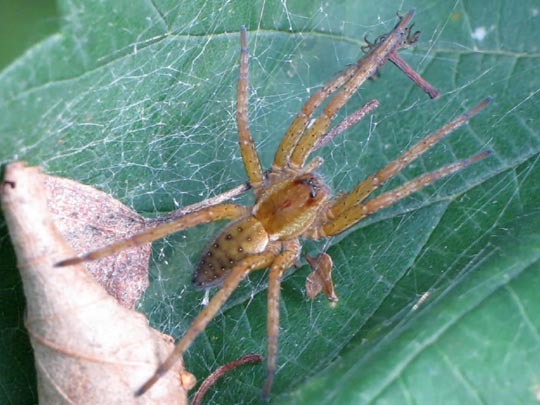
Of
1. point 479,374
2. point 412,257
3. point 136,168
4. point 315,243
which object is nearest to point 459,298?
point 479,374

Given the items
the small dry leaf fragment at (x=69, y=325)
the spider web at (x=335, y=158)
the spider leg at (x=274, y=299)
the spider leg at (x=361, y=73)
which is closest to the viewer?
the spider web at (x=335, y=158)

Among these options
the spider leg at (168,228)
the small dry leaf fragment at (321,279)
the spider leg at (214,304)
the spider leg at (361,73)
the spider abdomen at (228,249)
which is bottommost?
the small dry leaf fragment at (321,279)

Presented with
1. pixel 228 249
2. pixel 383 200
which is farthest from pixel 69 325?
pixel 383 200

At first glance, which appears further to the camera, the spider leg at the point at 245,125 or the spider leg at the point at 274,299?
the spider leg at the point at 245,125

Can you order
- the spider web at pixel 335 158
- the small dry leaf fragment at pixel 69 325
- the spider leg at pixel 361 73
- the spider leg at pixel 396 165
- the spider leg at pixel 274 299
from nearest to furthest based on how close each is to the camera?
1. the spider web at pixel 335 158
2. the small dry leaf fragment at pixel 69 325
3. the spider leg at pixel 274 299
4. the spider leg at pixel 396 165
5. the spider leg at pixel 361 73

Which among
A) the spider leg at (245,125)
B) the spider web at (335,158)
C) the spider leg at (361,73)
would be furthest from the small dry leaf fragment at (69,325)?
the spider leg at (361,73)

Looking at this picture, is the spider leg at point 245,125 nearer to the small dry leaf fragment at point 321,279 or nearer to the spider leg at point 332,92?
the spider leg at point 332,92

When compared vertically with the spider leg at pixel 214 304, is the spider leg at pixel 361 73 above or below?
above

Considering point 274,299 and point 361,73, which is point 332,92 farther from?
point 274,299
